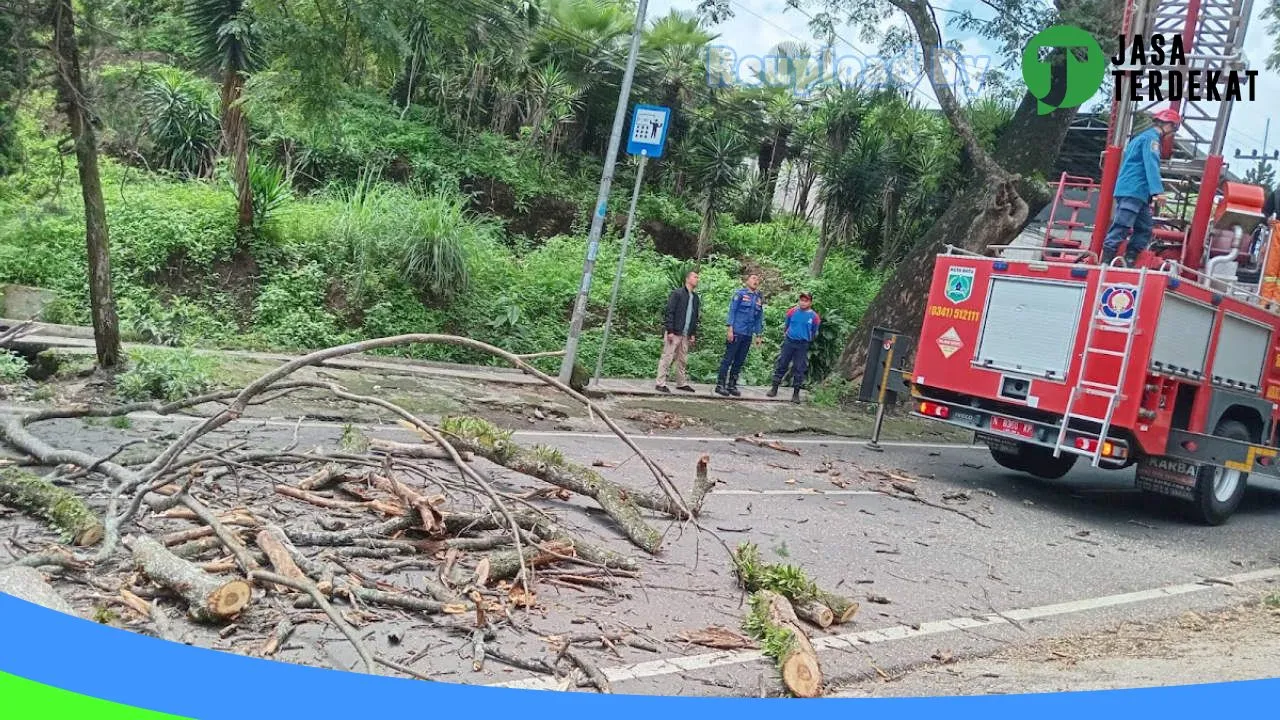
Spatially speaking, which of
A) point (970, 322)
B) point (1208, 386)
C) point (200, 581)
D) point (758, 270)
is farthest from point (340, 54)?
point (758, 270)

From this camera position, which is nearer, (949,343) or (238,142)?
(949,343)

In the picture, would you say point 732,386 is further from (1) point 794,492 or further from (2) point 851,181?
(2) point 851,181

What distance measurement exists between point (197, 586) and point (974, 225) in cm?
1487

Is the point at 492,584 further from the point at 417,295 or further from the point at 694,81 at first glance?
the point at 694,81

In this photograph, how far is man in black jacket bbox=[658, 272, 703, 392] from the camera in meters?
14.9

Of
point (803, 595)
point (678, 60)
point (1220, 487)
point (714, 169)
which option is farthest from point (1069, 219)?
point (678, 60)

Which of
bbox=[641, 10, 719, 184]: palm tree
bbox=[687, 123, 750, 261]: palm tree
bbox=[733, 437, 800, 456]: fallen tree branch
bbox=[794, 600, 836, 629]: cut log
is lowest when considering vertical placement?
bbox=[794, 600, 836, 629]: cut log

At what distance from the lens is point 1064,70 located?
17.6 m

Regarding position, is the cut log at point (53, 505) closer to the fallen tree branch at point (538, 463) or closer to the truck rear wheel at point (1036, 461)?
the fallen tree branch at point (538, 463)

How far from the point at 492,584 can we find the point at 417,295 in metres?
11.5

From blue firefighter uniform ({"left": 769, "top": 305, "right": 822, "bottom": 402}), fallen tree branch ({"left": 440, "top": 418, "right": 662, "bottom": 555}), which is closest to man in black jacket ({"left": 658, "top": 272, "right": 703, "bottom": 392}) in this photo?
blue firefighter uniform ({"left": 769, "top": 305, "right": 822, "bottom": 402})

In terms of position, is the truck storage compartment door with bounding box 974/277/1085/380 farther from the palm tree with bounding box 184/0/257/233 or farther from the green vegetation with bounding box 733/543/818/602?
the palm tree with bounding box 184/0/257/233

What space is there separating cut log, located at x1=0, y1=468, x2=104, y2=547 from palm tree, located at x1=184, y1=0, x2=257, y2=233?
34.4 ft

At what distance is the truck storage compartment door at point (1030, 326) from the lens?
33.1 ft
